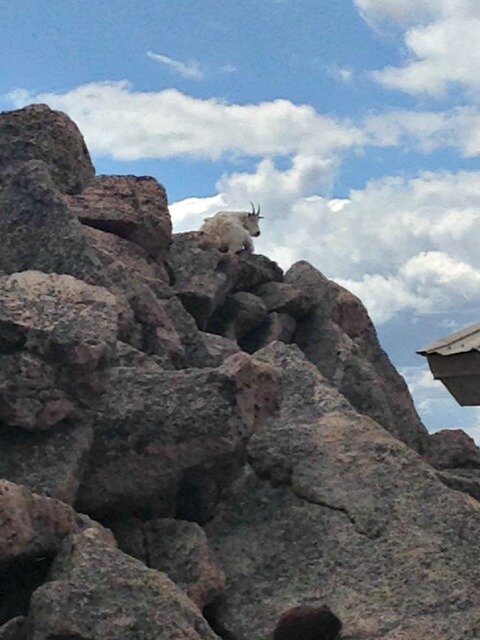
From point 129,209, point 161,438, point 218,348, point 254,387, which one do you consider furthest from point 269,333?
point 161,438

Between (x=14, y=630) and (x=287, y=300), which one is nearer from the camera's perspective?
(x=14, y=630)

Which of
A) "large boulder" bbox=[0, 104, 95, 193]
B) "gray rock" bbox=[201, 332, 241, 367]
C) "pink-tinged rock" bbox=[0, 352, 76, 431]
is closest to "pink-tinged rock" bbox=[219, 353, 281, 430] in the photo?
"pink-tinged rock" bbox=[0, 352, 76, 431]

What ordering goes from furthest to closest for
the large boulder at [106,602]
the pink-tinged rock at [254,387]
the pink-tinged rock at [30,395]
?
the pink-tinged rock at [254,387]
the pink-tinged rock at [30,395]
the large boulder at [106,602]

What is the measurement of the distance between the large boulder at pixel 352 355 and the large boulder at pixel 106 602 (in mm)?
7794

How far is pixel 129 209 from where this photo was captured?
599 inches

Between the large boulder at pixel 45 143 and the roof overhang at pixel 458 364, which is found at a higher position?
the large boulder at pixel 45 143

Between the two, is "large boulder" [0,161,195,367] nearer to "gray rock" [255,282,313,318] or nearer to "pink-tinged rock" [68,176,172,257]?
"pink-tinged rock" [68,176,172,257]

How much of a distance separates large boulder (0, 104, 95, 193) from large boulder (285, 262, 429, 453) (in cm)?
466

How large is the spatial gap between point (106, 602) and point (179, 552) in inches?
66.8

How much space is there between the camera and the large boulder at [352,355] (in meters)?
15.3

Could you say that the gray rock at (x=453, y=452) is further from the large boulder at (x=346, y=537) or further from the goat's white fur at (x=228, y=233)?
the large boulder at (x=346, y=537)

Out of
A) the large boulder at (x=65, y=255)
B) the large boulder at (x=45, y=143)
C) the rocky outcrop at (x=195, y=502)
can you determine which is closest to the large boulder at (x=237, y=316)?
the large boulder at (x=45, y=143)

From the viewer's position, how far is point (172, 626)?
701cm

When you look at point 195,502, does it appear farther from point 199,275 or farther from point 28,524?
point 199,275
